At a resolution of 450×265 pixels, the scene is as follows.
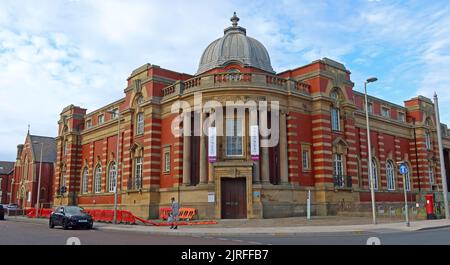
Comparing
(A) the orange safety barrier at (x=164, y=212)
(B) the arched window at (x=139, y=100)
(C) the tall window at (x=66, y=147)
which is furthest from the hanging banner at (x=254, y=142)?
(C) the tall window at (x=66, y=147)

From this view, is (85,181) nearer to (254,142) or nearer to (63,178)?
(63,178)

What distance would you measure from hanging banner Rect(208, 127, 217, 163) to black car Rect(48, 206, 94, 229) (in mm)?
9265

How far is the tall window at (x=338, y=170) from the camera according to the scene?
33.9 m

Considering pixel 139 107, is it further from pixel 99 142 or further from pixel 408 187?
pixel 408 187

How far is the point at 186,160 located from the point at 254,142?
5.53 metres

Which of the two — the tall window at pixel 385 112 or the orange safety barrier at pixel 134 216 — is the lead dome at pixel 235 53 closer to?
the orange safety barrier at pixel 134 216

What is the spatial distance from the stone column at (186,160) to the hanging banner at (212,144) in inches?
86.4

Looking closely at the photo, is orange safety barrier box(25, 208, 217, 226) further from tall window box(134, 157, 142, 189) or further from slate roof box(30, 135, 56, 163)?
slate roof box(30, 135, 56, 163)

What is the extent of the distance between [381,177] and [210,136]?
68.9ft

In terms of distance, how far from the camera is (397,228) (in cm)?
2130

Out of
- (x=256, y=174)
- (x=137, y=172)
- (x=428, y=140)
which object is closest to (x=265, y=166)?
(x=256, y=174)

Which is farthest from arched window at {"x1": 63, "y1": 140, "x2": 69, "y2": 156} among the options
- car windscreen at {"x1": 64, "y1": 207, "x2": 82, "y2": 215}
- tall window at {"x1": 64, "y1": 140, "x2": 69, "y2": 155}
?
car windscreen at {"x1": 64, "y1": 207, "x2": 82, "y2": 215}
